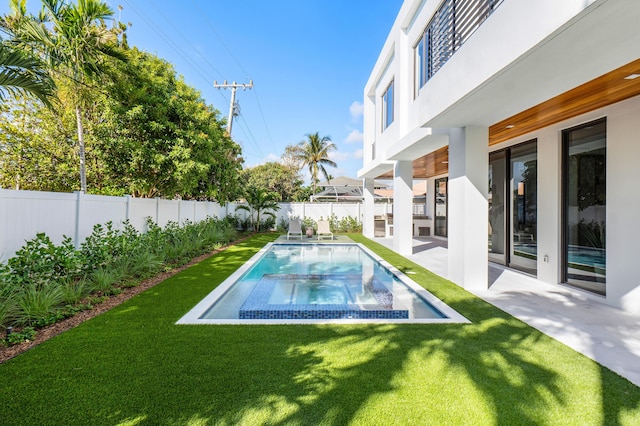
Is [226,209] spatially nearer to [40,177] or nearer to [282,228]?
[282,228]

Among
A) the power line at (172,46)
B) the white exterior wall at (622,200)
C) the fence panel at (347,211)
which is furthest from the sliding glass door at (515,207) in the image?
the power line at (172,46)

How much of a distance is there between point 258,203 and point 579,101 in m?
16.3

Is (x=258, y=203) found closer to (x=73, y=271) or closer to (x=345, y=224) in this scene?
(x=345, y=224)

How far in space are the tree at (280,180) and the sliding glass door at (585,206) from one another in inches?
1281

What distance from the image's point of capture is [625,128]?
530cm

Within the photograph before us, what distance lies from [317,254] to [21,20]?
9999 mm

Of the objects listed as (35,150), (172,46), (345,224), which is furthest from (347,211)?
(35,150)

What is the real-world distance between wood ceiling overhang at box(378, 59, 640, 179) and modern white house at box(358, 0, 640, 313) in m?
0.03

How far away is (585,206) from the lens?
6.23 meters

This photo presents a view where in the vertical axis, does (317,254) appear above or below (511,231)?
below

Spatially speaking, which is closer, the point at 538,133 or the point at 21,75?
the point at 21,75

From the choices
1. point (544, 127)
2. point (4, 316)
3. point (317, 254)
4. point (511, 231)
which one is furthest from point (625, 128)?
point (4, 316)

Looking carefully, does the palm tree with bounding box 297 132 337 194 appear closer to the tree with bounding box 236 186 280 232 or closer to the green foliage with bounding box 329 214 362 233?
the green foliage with bounding box 329 214 362 233

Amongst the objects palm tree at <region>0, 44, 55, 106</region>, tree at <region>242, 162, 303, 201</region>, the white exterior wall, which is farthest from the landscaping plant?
tree at <region>242, 162, 303, 201</region>
